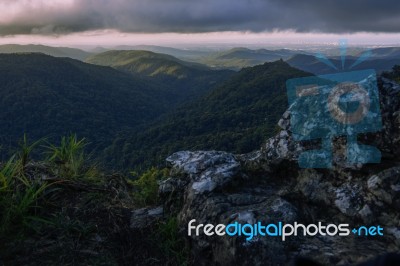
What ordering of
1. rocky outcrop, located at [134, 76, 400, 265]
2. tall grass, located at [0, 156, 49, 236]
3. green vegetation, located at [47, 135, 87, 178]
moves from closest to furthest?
rocky outcrop, located at [134, 76, 400, 265]
tall grass, located at [0, 156, 49, 236]
green vegetation, located at [47, 135, 87, 178]

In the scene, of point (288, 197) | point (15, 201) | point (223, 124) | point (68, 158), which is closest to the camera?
point (15, 201)

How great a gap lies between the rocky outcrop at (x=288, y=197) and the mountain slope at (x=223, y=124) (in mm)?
58907

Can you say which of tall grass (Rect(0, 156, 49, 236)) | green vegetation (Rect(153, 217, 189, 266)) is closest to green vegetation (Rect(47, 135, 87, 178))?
tall grass (Rect(0, 156, 49, 236))

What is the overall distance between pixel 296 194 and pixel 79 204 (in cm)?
275

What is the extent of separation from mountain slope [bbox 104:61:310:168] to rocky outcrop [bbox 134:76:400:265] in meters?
58.9

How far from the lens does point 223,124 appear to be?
117250 mm

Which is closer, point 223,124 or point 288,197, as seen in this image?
point 288,197

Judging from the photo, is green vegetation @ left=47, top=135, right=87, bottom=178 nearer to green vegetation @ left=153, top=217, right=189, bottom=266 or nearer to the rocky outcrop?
the rocky outcrop

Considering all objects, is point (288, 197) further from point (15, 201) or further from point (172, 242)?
point (15, 201)

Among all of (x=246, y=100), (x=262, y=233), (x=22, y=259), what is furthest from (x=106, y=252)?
(x=246, y=100)

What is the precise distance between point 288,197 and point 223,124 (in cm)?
11338

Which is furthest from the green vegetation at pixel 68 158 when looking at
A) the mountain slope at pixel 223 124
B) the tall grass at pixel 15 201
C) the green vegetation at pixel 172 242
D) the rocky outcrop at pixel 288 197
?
the mountain slope at pixel 223 124

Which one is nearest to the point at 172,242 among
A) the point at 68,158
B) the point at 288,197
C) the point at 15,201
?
the point at 288,197

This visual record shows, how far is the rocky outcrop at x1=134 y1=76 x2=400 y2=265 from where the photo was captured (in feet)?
11.0
